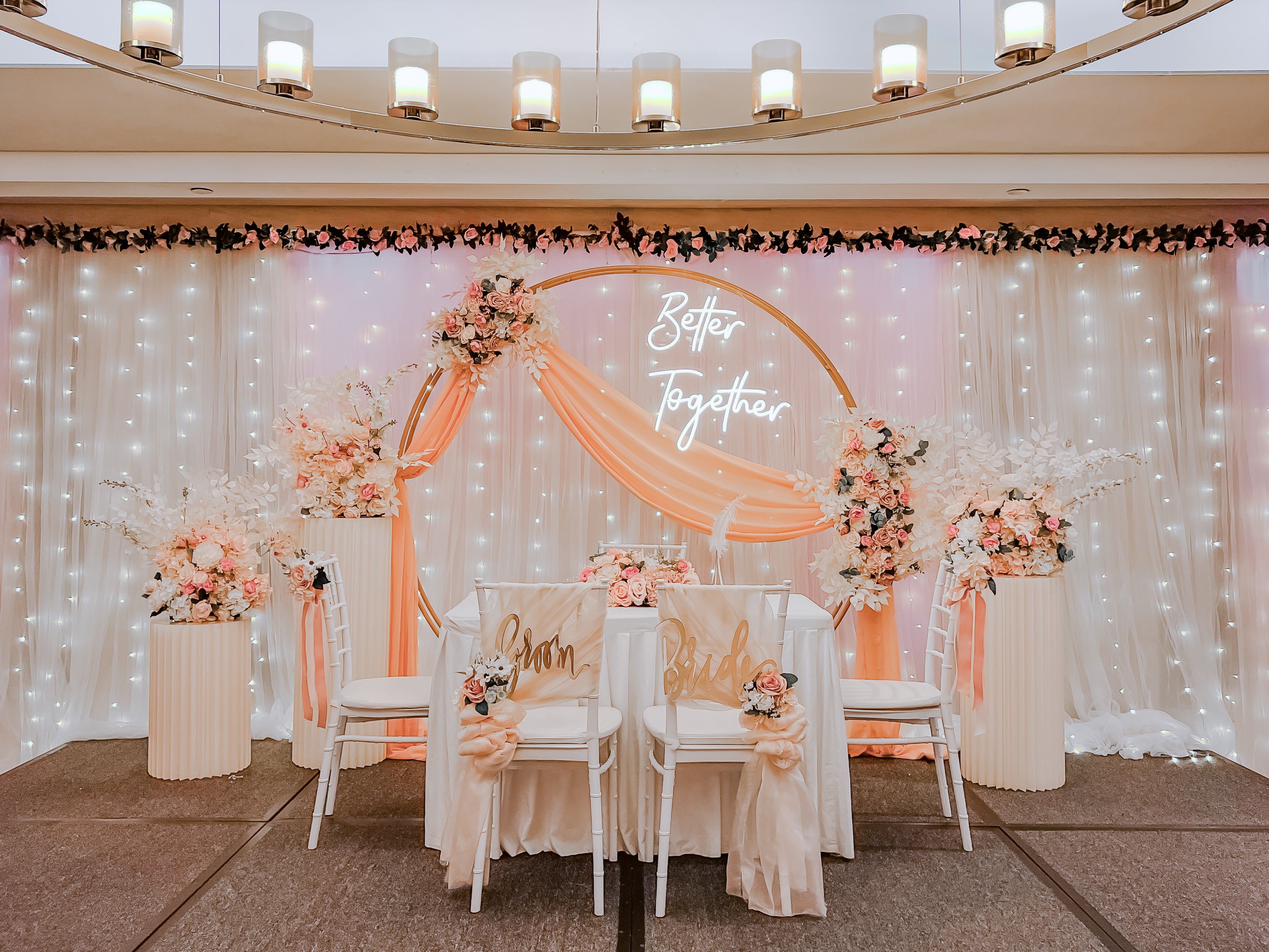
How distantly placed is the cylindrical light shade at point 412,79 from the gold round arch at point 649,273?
2.38 m

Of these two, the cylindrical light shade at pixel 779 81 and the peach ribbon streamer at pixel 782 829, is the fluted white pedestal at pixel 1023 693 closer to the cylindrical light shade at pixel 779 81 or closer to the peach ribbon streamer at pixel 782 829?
the peach ribbon streamer at pixel 782 829

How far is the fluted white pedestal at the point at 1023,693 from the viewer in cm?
359

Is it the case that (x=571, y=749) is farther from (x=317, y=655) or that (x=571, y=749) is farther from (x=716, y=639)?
(x=317, y=655)

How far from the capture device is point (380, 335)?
468cm

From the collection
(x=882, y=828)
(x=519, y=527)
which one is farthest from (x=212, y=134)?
(x=882, y=828)

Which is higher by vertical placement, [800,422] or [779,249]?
[779,249]

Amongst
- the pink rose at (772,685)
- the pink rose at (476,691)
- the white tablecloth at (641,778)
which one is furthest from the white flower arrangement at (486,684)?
the pink rose at (772,685)

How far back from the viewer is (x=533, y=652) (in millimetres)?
2668

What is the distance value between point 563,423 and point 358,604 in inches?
56.3

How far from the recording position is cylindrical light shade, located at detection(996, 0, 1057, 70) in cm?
170

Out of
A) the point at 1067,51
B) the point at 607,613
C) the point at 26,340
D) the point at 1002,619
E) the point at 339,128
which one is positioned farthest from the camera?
the point at 26,340

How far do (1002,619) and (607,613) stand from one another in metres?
Answer: 1.82

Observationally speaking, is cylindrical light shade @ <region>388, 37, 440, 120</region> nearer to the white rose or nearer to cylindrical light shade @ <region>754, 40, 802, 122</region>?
cylindrical light shade @ <region>754, 40, 802, 122</region>

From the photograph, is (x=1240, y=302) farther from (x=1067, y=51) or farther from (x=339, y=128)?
(x=339, y=128)
